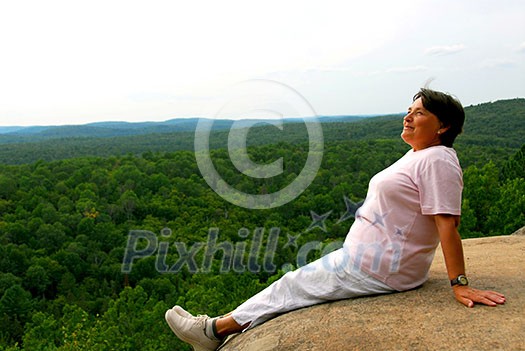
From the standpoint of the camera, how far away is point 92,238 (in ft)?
157

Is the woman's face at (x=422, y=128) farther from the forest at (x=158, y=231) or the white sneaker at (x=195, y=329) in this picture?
the forest at (x=158, y=231)

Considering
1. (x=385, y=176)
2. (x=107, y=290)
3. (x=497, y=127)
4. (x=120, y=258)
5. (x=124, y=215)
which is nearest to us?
(x=385, y=176)

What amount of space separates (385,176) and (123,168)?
214 ft

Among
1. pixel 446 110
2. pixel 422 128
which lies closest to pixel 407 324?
pixel 422 128

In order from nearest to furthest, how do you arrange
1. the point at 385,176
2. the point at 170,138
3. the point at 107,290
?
the point at 385,176 < the point at 107,290 < the point at 170,138

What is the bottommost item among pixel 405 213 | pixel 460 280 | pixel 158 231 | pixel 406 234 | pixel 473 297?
pixel 158 231

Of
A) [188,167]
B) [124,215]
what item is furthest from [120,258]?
[188,167]

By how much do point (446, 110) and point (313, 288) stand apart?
59.7 inches

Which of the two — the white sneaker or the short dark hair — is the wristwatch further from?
the white sneaker

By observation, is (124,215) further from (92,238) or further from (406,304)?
(406,304)

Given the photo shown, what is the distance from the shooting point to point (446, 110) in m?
3.36

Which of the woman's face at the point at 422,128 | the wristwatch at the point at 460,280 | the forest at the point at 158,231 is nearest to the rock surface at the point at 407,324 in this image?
the wristwatch at the point at 460,280

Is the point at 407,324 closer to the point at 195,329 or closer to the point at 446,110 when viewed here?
the point at 446,110

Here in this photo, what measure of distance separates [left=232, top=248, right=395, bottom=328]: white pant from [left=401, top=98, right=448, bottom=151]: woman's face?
35.4 inches
